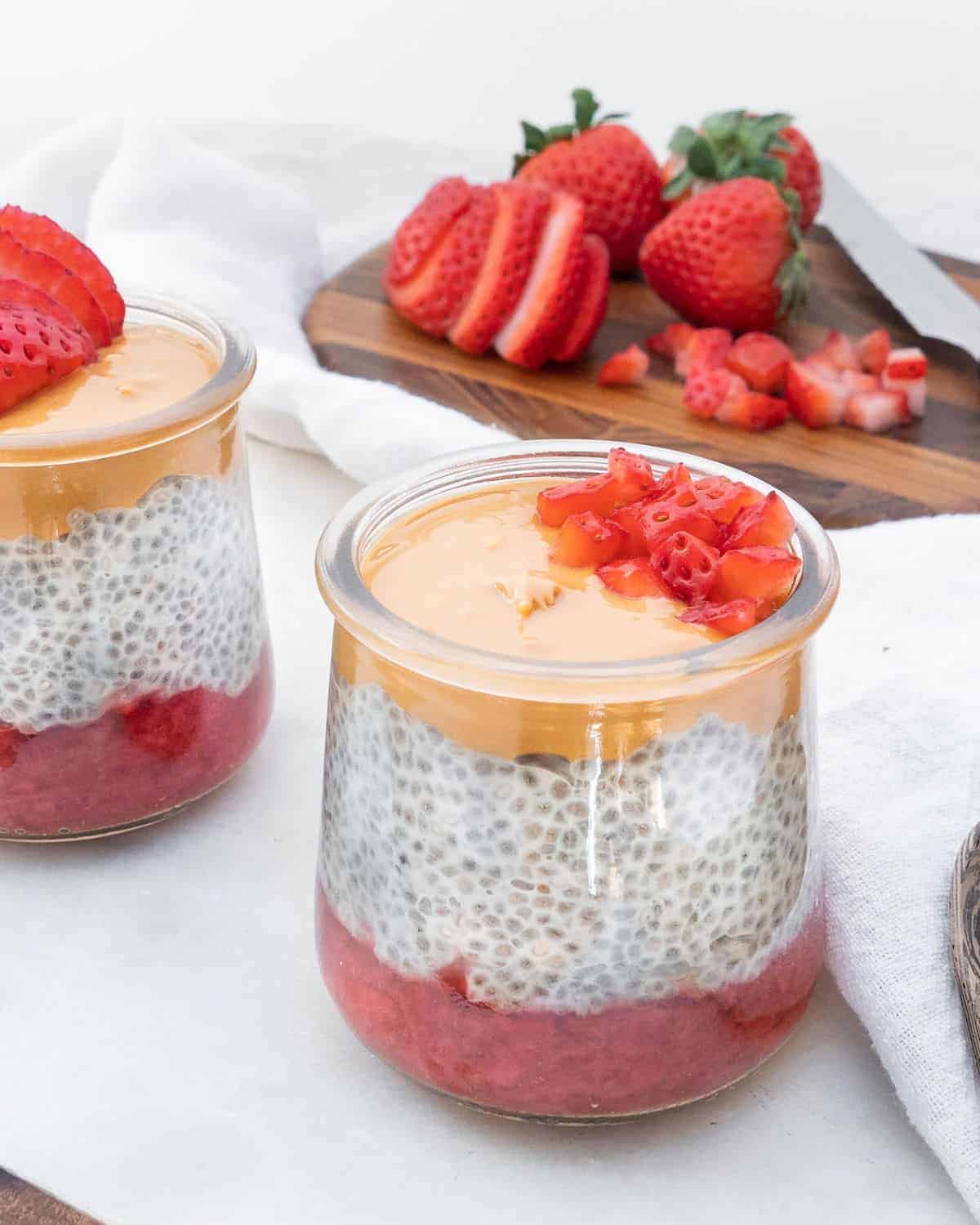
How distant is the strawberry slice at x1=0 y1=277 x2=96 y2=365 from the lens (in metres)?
1.04

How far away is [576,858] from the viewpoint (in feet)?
2.53

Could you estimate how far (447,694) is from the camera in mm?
766

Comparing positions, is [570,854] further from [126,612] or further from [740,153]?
[740,153]

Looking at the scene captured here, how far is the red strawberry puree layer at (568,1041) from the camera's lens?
806 mm

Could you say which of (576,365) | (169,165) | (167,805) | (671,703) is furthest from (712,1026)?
(169,165)

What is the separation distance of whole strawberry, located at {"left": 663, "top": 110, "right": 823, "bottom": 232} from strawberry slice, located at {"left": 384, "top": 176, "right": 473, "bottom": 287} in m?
0.27

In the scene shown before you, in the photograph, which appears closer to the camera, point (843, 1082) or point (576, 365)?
point (843, 1082)

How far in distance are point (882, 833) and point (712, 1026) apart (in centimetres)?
18

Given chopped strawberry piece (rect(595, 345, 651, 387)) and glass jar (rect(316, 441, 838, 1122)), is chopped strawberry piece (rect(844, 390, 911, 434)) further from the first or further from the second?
glass jar (rect(316, 441, 838, 1122))

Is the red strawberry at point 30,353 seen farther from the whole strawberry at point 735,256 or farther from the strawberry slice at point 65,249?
the whole strawberry at point 735,256

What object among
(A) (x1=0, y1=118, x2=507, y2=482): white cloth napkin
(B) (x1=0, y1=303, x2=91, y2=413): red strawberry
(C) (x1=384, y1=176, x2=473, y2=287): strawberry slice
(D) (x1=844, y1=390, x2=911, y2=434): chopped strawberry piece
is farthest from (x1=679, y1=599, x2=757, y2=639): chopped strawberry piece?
(C) (x1=384, y1=176, x2=473, y2=287): strawberry slice

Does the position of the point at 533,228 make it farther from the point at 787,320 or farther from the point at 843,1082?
the point at 843,1082

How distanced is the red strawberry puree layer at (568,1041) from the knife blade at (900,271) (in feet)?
3.38

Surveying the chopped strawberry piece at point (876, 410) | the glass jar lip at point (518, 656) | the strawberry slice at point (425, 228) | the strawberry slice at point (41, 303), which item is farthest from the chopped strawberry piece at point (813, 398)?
the strawberry slice at point (41, 303)
